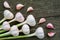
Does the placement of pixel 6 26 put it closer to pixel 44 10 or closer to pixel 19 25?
pixel 19 25

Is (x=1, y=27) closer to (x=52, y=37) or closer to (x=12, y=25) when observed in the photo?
(x=12, y=25)

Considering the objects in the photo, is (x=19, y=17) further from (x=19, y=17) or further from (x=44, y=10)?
(x=44, y=10)

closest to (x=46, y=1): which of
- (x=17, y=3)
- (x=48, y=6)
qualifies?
(x=48, y=6)

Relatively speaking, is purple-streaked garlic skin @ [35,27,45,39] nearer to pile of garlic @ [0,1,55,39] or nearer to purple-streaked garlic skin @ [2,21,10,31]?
pile of garlic @ [0,1,55,39]

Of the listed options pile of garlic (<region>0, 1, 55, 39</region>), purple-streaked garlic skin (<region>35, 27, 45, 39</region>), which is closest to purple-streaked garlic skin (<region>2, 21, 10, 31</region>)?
pile of garlic (<region>0, 1, 55, 39</region>)

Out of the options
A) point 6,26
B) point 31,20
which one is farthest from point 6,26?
point 31,20

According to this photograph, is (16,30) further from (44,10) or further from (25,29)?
(44,10)

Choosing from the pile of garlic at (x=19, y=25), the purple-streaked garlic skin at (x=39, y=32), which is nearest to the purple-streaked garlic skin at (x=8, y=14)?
the pile of garlic at (x=19, y=25)

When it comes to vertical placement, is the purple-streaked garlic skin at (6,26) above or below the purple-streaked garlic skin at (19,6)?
below

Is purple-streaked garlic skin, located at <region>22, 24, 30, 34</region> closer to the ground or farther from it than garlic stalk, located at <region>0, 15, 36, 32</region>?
closer to the ground

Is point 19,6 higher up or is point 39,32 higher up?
point 19,6

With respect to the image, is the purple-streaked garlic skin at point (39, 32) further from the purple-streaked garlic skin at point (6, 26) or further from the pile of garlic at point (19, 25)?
the purple-streaked garlic skin at point (6, 26)

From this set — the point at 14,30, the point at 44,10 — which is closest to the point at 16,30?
the point at 14,30

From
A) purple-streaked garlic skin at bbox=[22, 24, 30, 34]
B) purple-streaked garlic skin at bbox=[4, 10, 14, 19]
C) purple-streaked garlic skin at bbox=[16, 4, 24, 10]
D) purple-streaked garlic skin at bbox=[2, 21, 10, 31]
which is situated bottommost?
purple-streaked garlic skin at bbox=[22, 24, 30, 34]
